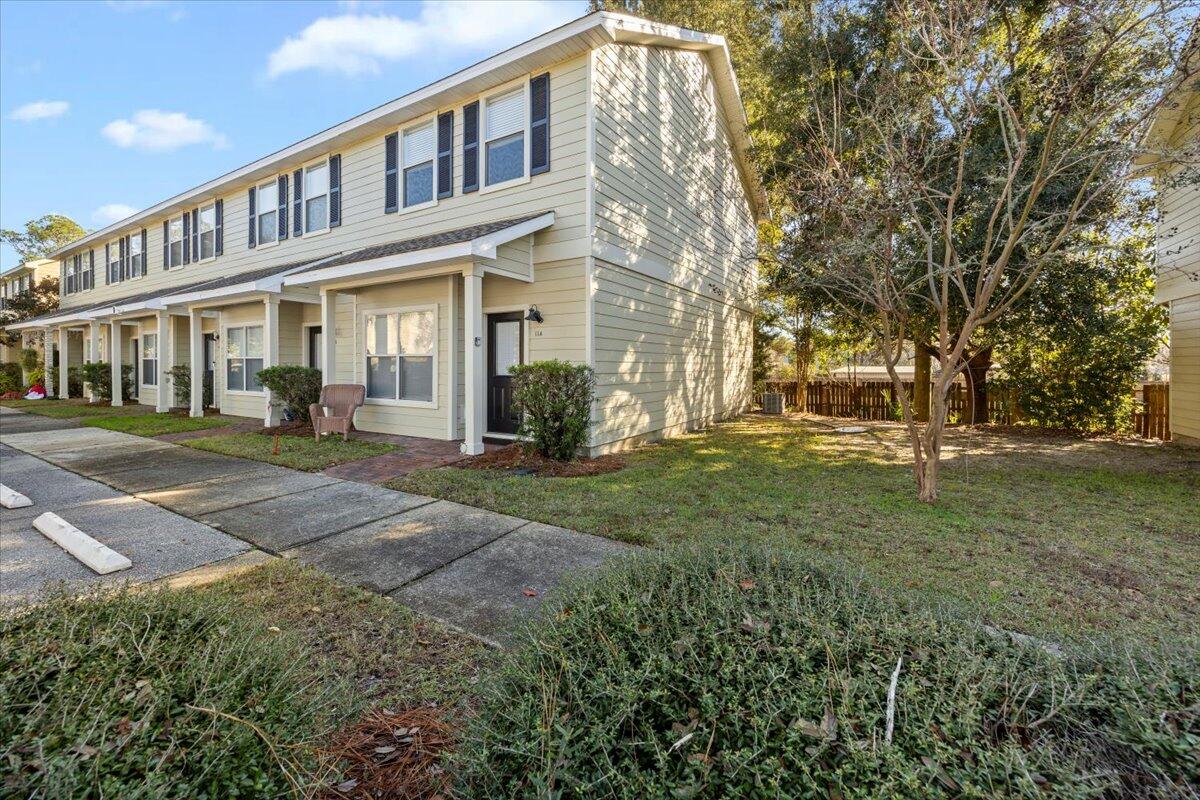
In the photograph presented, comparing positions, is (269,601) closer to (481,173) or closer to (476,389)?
(476,389)

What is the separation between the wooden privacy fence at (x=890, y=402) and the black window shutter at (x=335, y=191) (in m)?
12.8

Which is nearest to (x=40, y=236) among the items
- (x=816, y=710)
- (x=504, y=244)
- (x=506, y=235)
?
(x=504, y=244)

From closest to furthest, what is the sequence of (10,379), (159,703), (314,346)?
1. (159,703)
2. (314,346)
3. (10,379)

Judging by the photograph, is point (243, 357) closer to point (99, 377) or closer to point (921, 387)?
point (99, 377)

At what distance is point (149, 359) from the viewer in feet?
54.8

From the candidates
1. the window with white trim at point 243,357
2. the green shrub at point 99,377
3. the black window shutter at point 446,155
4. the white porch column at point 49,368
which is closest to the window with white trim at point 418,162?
the black window shutter at point 446,155

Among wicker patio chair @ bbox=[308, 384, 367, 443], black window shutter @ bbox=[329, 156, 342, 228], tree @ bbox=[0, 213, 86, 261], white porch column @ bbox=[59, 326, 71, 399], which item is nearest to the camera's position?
wicker patio chair @ bbox=[308, 384, 367, 443]

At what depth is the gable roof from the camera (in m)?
7.51

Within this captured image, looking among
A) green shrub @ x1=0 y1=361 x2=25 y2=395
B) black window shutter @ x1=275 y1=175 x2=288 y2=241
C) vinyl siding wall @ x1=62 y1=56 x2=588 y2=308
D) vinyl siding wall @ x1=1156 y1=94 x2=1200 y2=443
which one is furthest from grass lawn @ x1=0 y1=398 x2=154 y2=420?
vinyl siding wall @ x1=1156 y1=94 x2=1200 y2=443

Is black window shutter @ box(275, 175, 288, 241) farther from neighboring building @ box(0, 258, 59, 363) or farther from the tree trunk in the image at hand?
neighboring building @ box(0, 258, 59, 363)

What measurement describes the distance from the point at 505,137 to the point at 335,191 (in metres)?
4.80

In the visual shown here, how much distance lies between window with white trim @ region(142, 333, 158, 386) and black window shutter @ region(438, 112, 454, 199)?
44.7 ft

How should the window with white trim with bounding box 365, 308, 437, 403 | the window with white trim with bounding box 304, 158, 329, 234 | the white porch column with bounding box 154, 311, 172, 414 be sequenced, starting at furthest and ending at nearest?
the white porch column with bounding box 154, 311, 172, 414
the window with white trim with bounding box 304, 158, 329, 234
the window with white trim with bounding box 365, 308, 437, 403

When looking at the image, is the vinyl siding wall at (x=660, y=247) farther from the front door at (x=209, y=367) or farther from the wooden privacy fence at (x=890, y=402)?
the front door at (x=209, y=367)
